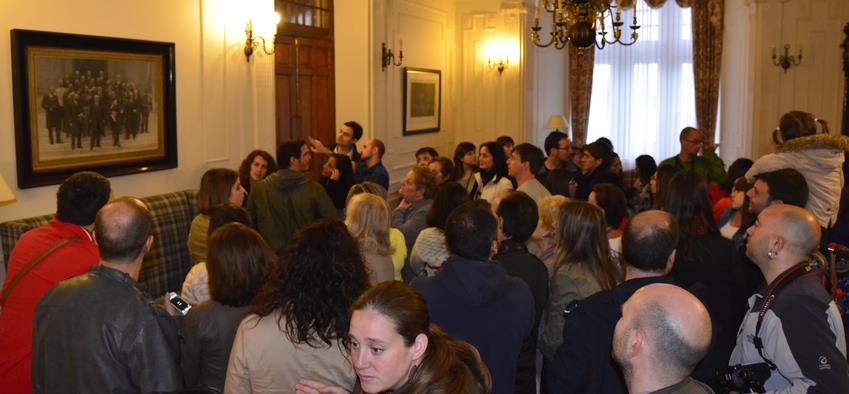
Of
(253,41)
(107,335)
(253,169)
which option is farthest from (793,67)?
(107,335)

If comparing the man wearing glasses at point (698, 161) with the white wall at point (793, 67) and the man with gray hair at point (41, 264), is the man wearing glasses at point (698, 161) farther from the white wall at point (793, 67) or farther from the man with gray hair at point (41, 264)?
the man with gray hair at point (41, 264)

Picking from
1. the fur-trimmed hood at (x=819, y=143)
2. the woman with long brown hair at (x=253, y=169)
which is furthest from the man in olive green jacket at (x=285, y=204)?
the fur-trimmed hood at (x=819, y=143)

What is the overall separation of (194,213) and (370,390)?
4.72m

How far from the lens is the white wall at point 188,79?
5.29 metres

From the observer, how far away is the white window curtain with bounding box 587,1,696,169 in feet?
43.2

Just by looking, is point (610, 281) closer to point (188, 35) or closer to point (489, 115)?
point (188, 35)

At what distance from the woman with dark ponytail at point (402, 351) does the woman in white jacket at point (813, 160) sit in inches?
160

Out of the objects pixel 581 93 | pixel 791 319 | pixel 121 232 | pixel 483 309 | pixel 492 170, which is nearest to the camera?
pixel 121 232

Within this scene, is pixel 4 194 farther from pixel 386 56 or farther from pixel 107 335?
pixel 386 56

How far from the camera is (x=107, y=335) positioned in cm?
272

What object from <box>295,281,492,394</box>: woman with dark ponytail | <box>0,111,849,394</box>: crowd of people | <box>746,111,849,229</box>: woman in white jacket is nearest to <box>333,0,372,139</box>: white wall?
<box>746,111,849,229</box>: woman in white jacket

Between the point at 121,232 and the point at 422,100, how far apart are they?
27.4 feet

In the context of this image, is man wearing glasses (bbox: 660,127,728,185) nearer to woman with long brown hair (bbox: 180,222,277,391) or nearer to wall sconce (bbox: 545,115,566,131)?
wall sconce (bbox: 545,115,566,131)

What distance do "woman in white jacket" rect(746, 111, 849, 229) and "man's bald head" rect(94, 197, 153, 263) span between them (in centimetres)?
424
